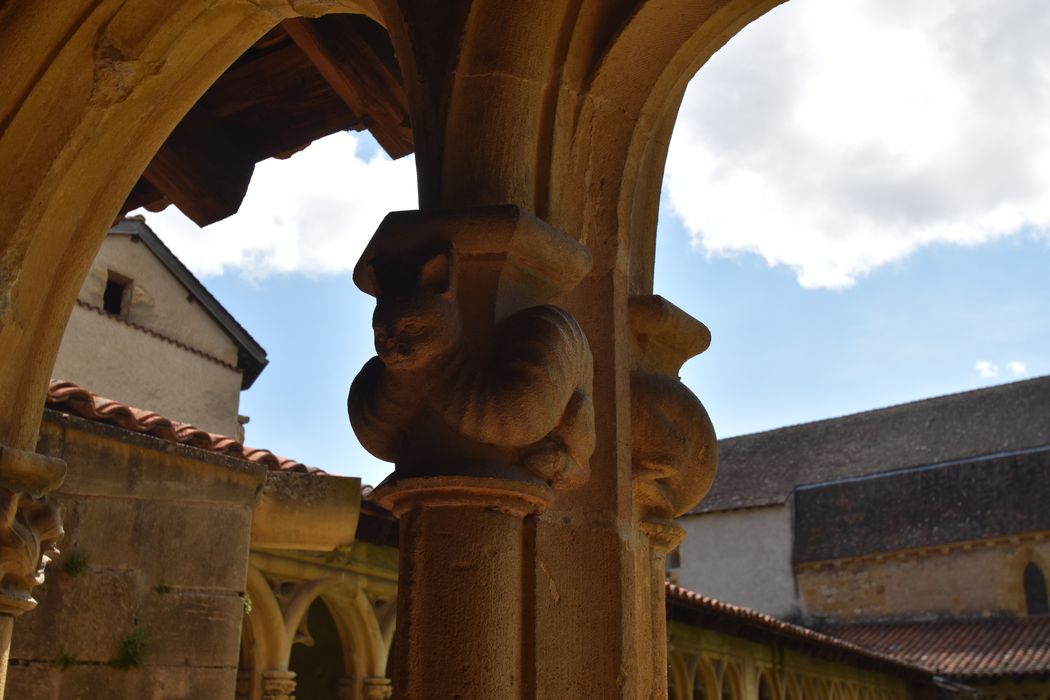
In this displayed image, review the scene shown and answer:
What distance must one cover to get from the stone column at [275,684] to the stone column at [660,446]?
3.82 metres

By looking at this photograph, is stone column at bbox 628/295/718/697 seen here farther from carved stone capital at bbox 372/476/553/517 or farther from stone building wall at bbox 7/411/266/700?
stone building wall at bbox 7/411/266/700

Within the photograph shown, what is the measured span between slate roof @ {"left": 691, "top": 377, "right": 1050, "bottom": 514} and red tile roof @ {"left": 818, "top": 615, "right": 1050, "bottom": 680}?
354cm

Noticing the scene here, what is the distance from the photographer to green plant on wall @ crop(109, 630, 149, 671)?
11.6 feet

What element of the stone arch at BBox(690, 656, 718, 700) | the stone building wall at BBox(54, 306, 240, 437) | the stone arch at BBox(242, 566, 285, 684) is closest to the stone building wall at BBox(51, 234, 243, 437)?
the stone building wall at BBox(54, 306, 240, 437)

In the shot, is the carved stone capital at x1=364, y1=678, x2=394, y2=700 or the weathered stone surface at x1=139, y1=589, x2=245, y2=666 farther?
the carved stone capital at x1=364, y1=678, x2=394, y2=700

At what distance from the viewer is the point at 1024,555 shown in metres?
20.1

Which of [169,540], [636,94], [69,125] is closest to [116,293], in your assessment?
[169,540]

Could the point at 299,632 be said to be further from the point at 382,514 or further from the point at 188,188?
the point at 188,188

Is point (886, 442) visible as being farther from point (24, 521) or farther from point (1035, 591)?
point (24, 521)

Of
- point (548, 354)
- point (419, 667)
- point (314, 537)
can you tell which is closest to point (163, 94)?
point (548, 354)

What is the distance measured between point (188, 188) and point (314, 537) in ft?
4.86

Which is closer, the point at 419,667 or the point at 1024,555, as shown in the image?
the point at 419,667

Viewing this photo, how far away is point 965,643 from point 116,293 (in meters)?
13.9

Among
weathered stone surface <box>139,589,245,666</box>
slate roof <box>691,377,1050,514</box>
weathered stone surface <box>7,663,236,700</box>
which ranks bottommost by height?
weathered stone surface <box>7,663,236,700</box>
